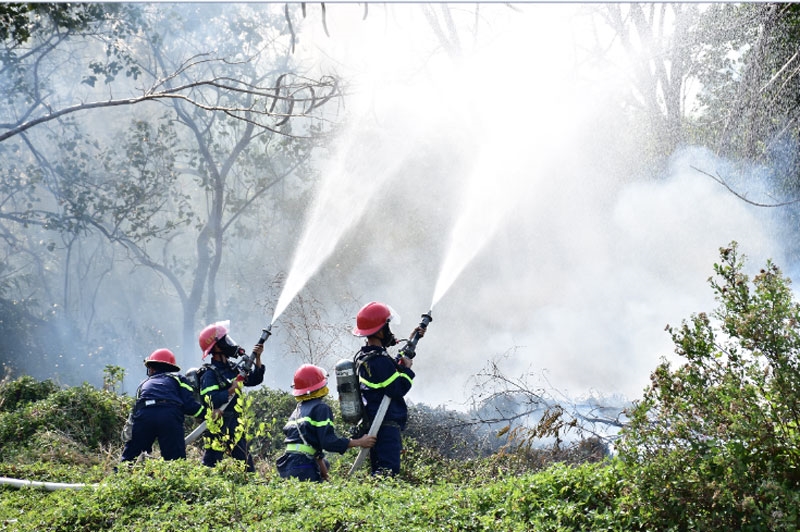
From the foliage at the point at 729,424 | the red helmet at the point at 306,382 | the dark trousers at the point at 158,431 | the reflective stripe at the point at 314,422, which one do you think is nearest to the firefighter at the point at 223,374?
the dark trousers at the point at 158,431

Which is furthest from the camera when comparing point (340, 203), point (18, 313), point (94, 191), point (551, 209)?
point (18, 313)

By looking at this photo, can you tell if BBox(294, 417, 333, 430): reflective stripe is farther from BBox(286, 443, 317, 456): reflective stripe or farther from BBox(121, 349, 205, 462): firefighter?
BBox(121, 349, 205, 462): firefighter

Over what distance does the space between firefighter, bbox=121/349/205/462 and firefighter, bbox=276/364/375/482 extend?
130 centimetres

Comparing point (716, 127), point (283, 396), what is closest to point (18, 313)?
point (283, 396)

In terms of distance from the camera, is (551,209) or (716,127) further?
(551,209)

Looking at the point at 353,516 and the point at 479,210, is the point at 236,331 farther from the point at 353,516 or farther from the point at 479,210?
the point at 353,516

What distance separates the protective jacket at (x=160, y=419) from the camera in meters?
7.39

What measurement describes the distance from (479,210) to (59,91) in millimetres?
17120

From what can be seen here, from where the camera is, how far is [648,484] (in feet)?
13.0

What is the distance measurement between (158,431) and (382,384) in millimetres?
2263

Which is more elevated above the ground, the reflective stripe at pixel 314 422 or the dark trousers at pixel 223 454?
the dark trousers at pixel 223 454

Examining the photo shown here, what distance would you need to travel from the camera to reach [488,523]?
14.3 feet

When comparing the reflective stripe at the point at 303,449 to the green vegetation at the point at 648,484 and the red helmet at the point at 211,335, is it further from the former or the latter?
the red helmet at the point at 211,335

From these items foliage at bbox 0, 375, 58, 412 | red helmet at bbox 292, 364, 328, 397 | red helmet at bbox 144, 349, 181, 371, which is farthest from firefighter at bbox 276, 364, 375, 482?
foliage at bbox 0, 375, 58, 412
